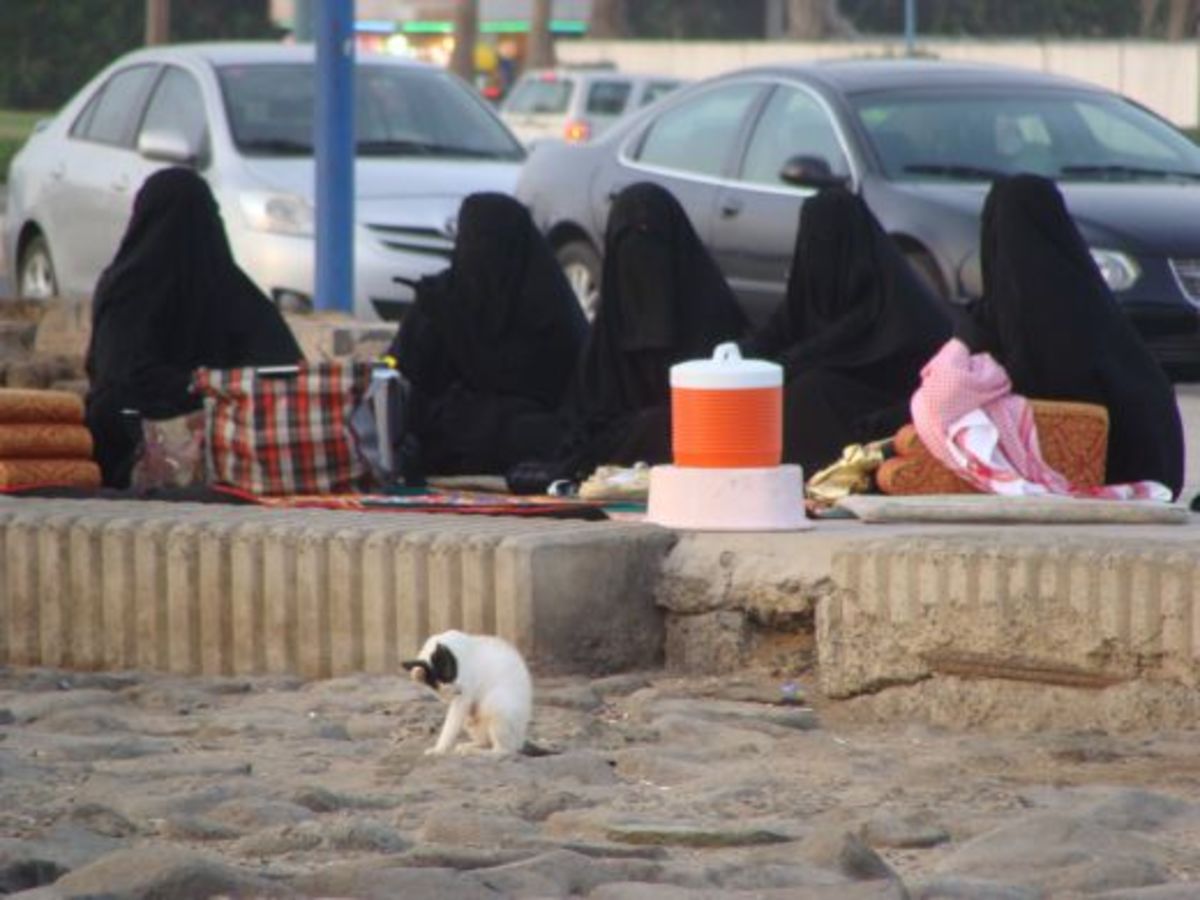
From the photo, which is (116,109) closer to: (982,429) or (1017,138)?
(1017,138)

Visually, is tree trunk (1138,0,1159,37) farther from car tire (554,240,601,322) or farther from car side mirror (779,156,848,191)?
car side mirror (779,156,848,191)

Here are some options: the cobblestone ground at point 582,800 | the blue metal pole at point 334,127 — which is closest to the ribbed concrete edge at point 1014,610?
the cobblestone ground at point 582,800

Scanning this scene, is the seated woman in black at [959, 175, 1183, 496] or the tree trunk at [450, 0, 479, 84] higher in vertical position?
the seated woman in black at [959, 175, 1183, 496]

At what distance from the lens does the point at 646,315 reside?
357 inches

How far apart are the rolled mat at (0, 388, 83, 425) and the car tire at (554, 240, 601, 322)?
18.9 ft

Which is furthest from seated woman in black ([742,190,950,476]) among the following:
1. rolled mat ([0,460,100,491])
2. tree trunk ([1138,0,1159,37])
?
tree trunk ([1138,0,1159,37])

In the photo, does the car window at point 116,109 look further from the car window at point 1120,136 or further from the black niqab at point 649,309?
the black niqab at point 649,309

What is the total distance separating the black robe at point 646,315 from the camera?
9.07 m

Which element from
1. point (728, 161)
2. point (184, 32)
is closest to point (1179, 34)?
point (184, 32)

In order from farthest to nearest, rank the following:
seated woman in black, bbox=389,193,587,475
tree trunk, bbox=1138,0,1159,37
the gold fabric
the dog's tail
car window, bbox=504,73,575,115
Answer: tree trunk, bbox=1138,0,1159,37 → car window, bbox=504,73,575,115 → seated woman in black, bbox=389,193,587,475 → the gold fabric → the dog's tail

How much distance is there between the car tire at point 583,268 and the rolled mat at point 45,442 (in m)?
5.74

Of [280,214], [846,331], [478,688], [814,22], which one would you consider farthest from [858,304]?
[814,22]

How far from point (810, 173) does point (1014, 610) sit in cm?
608

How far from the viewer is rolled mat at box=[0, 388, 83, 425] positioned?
319 inches
